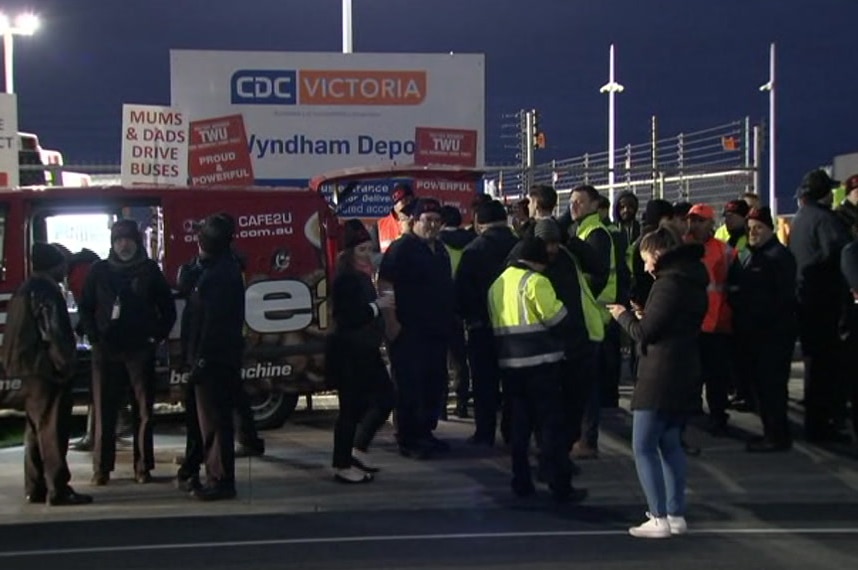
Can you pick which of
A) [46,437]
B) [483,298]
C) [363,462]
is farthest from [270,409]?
[46,437]

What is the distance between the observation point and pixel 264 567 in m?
7.18

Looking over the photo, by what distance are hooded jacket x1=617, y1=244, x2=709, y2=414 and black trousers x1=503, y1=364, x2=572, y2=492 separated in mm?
931

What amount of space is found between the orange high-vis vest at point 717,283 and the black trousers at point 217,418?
12.7ft

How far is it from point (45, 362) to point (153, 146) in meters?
4.74

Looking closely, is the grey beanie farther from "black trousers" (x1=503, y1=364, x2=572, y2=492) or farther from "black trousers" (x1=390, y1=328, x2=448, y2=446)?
"black trousers" (x1=390, y1=328, x2=448, y2=446)

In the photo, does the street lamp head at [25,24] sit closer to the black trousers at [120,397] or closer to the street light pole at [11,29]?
the street light pole at [11,29]

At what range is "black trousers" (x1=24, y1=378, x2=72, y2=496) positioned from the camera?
8.90 metres

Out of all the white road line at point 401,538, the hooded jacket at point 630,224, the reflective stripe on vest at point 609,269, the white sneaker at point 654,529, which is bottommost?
the white road line at point 401,538

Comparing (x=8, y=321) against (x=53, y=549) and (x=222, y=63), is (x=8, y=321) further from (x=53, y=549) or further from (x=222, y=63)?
(x=222, y=63)

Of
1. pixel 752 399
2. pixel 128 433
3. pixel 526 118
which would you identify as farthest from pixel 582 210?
pixel 526 118

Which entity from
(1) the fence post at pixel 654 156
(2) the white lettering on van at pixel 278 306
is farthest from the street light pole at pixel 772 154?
(2) the white lettering on van at pixel 278 306

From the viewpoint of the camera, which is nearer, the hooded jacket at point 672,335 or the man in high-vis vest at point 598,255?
the hooded jacket at point 672,335

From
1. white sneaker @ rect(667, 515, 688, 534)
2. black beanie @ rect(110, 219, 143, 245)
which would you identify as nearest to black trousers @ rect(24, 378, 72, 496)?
black beanie @ rect(110, 219, 143, 245)

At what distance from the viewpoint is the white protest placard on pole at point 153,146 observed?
43.1ft
